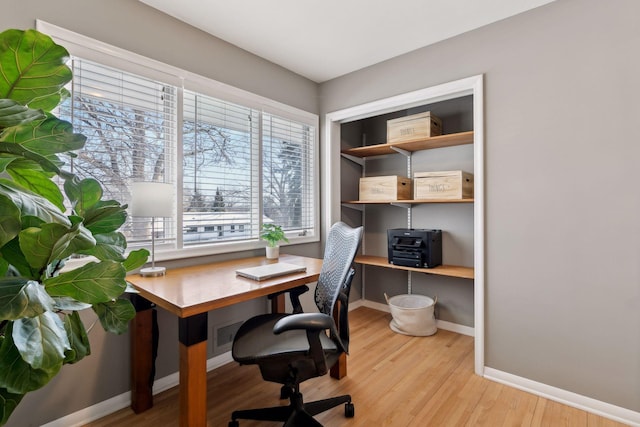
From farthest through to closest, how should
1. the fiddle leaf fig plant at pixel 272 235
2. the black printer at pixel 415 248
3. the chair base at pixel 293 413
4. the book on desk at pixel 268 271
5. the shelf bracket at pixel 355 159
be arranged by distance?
the shelf bracket at pixel 355 159 < the black printer at pixel 415 248 < the fiddle leaf fig plant at pixel 272 235 < the book on desk at pixel 268 271 < the chair base at pixel 293 413

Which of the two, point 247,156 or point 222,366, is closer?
point 222,366

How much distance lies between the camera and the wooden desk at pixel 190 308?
136 centimetres

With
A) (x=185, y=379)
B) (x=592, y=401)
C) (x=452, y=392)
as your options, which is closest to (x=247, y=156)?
(x=185, y=379)

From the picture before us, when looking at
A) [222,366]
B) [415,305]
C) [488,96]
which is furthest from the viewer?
[415,305]

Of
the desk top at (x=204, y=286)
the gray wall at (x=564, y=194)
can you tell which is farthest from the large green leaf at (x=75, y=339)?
the gray wall at (x=564, y=194)

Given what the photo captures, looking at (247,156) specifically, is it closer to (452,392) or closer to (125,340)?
(125,340)

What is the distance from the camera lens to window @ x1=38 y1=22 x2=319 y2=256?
1.77 m

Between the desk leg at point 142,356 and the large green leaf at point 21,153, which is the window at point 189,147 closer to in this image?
the desk leg at point 142,356

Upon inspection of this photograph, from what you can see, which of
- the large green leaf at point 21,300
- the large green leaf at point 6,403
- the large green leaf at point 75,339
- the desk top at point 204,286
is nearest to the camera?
the large green leaf at point 21,300

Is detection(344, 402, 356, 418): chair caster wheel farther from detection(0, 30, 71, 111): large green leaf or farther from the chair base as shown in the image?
detection(0, 30, 71, 111): large green leaf

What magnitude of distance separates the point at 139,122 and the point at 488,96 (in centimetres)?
231

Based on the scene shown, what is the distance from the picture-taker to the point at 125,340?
1858 millimetres

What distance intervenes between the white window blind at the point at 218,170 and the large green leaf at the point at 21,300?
5.41ft

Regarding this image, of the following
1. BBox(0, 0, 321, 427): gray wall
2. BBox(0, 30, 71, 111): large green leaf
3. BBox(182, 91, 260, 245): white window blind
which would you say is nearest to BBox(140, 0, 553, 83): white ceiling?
BBox(0, 0, 321, 427): gray wall
